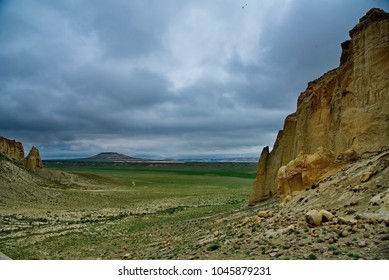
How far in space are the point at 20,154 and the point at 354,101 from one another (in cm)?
7551

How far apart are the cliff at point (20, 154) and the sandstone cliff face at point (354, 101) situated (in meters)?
63.9

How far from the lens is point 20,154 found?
78000mm

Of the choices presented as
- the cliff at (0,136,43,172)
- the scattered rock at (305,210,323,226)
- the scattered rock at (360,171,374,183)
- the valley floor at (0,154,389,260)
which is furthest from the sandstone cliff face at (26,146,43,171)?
the scattered rock at (305,210,323,226)

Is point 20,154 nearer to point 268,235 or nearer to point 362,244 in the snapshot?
point 268,235

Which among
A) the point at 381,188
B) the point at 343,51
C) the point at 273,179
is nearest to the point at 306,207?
the point at 381,188

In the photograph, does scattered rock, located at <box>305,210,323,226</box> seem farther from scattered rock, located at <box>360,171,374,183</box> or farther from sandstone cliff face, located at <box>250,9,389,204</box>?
sandstone cliff face, located at <box>250,9,389,204</box>

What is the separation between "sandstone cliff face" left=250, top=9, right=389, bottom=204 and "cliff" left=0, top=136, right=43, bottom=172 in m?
63.9

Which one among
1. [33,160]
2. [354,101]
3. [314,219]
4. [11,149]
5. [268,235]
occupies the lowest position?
[268,235]

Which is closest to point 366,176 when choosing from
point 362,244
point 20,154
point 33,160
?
point 362,244

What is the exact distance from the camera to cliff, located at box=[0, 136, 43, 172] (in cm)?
7299
